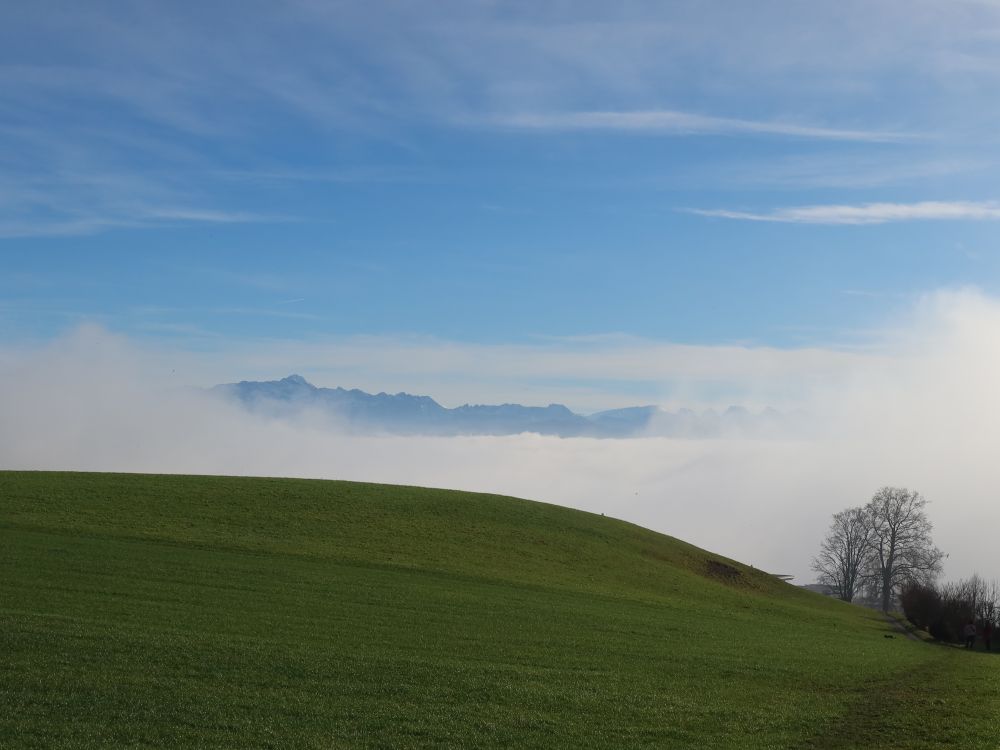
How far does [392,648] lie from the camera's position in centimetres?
3003

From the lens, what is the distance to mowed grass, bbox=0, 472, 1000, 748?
21375mm

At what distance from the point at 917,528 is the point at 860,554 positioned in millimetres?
9066

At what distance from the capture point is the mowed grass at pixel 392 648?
21.4 m

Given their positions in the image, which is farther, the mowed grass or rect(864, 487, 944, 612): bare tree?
rect(864, 487, 944, 612): bare tree

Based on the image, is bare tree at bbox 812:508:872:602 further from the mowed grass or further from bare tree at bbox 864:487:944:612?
the mowed grass

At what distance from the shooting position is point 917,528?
118 metres

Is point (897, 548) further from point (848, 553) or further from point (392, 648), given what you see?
point (392, 648)

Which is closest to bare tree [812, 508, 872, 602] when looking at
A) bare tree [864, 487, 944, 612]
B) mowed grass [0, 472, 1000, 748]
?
bare tree [864, 487, 944, 612]

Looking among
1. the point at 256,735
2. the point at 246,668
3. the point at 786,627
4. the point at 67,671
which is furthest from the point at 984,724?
the point at 786,627

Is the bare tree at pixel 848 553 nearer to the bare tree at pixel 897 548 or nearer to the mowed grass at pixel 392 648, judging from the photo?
the bare tree at pixel 897 548

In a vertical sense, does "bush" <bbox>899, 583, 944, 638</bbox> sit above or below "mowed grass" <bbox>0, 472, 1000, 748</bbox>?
below

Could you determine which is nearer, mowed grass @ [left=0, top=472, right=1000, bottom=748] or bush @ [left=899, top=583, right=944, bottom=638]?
mowed grass @ [left=0, top=472, right=1000, bottom=748]

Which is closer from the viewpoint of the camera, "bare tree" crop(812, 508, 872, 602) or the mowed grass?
the mowed grass

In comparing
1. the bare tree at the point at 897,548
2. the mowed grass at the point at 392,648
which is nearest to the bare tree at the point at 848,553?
the bare tree at the point at 897,548
